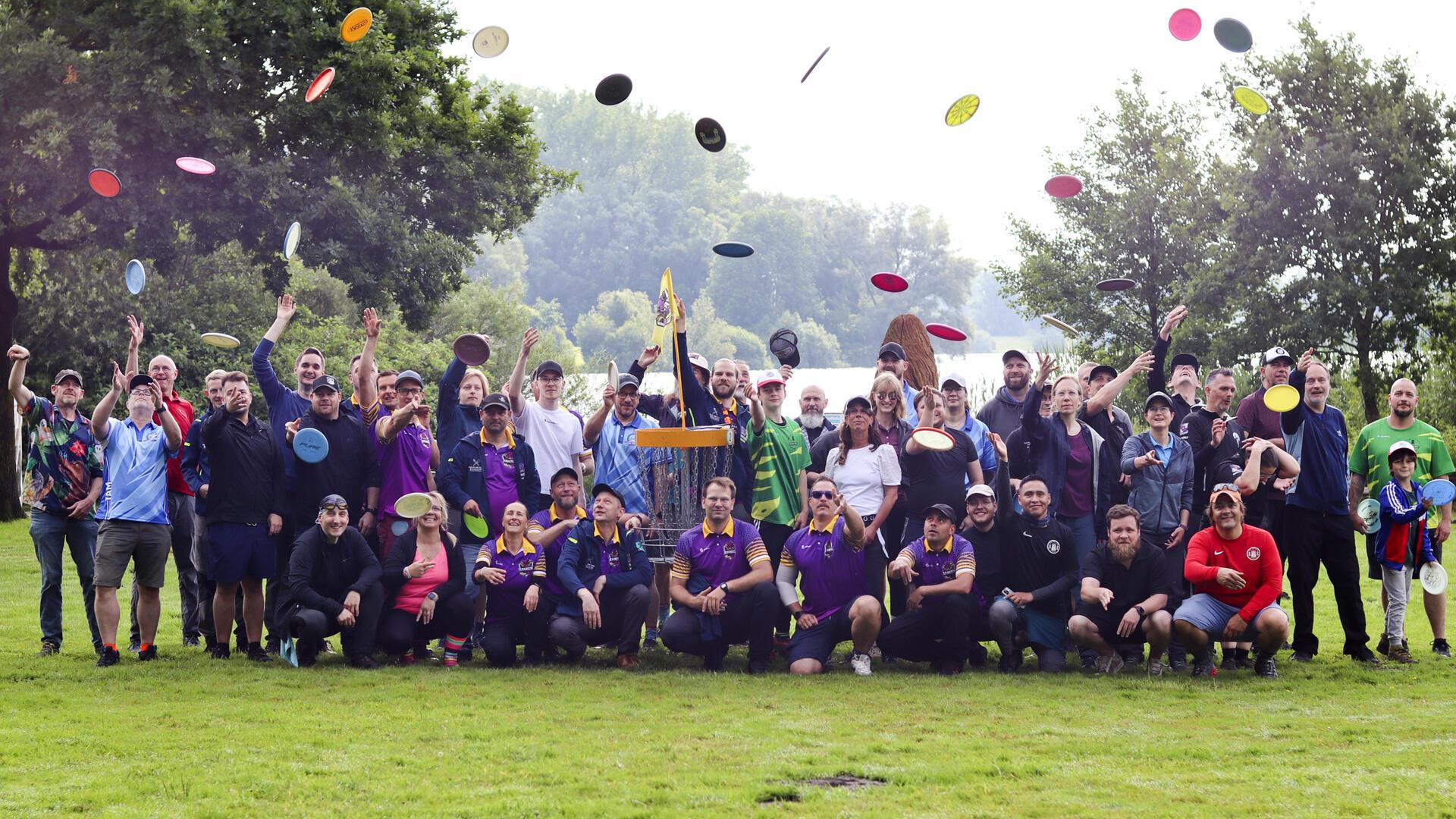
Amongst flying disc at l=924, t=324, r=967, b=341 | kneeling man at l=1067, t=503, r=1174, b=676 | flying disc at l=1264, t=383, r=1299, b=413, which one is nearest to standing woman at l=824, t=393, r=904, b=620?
kneeling man at l=1067, t=503, r=1174, b=676

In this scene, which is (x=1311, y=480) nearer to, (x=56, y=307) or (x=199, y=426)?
(x=199, y=426)

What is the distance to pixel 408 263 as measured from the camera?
22109 millimetres

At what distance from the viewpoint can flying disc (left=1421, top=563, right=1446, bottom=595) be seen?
399 inches

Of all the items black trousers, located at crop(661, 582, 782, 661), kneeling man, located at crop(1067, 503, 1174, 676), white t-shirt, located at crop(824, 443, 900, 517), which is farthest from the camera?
white t-shirt, located at crop(824, 443, 900, 517)

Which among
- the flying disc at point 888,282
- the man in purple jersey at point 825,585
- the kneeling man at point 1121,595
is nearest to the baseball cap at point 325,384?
the man in purple jersey at point 825,585

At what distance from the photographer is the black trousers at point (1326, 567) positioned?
1019 centimetres

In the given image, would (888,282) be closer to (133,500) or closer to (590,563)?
(590,563)

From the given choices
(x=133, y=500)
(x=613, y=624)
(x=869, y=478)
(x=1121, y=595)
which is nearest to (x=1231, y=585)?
(x=1121, y=595)

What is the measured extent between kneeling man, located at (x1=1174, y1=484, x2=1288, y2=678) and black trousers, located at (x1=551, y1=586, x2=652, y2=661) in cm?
359

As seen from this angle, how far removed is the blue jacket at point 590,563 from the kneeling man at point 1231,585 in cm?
362

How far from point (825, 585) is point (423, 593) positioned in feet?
9.18

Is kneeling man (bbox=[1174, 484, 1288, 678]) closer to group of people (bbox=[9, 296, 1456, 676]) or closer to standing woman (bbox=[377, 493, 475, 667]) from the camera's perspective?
group of people (bbox=[9, 296, 1456, 676])

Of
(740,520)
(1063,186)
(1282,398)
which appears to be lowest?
(740,520)

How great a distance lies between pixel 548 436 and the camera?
10.7m
